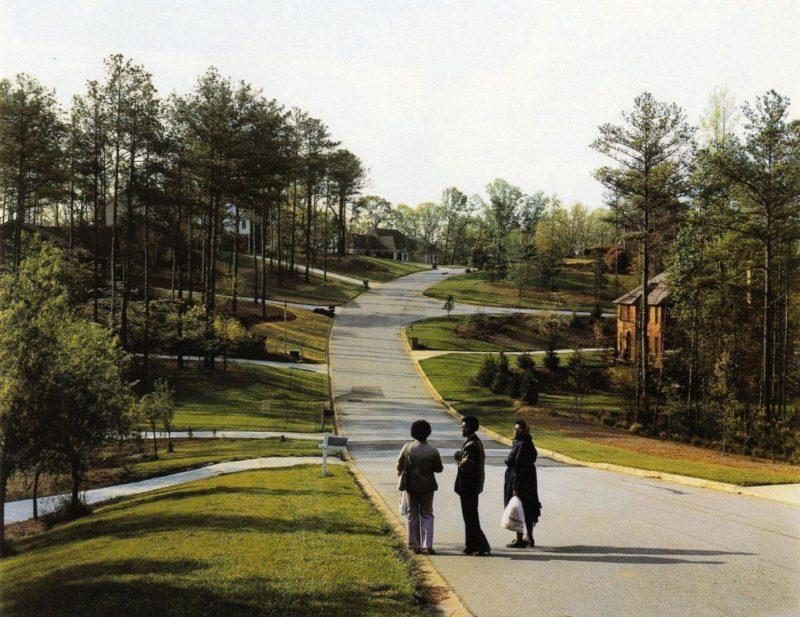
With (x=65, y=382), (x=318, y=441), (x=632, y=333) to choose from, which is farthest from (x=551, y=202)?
(x=65, y=382)

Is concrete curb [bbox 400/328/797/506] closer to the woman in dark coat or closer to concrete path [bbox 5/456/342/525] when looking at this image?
the woman in dark coat

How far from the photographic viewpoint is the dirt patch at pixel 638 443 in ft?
76.6

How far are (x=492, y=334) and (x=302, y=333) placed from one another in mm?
17206

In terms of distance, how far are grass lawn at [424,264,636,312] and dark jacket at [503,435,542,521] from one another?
2461 inches

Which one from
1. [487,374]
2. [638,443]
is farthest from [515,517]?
[487,374]

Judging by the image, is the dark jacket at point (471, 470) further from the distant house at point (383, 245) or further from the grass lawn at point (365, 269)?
the distant house at point (383, 245)

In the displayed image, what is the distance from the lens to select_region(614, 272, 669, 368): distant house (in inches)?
1935

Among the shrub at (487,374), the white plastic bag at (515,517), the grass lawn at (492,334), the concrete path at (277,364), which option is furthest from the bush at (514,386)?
the white plastic bag at (515,517)

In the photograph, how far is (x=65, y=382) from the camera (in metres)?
15.6

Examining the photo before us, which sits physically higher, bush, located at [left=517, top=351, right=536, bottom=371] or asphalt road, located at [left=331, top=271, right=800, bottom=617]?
bush, located at [left=517, top=351, right=536, bottom=371]

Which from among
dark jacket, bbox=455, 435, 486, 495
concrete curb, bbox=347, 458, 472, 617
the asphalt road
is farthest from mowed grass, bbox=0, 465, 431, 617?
dark jacket, bbox=455, 435, 486, 495

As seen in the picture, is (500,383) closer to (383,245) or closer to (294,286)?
(294,286)

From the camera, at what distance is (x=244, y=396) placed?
36.1 m

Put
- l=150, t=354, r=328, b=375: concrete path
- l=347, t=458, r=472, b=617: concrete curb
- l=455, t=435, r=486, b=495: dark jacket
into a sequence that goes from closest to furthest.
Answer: l=347, t=458, r=472, b=617: concrete curb < l=455, t=435, r=486, b=495: dark jacket < l=150, t=354, r=328, b=375: concrete path
